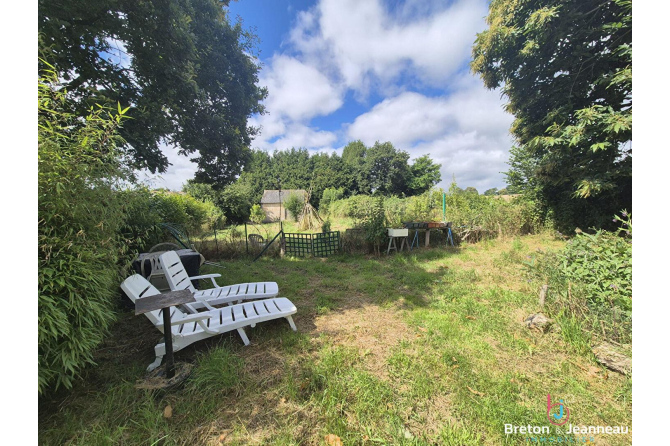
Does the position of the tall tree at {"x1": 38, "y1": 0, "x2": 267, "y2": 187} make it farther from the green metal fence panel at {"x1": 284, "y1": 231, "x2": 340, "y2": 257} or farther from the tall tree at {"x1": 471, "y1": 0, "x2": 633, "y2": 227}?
the tall tree at {"x1": 471, "y1": 0, "x2": 633, "y2": 227}

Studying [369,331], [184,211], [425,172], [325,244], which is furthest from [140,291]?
[425,172]

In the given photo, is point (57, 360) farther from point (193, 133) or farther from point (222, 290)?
point (193, 133)

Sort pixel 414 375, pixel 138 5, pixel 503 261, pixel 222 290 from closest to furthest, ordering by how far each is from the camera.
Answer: pixel 414 375 → pixel 222 290 → pixel 138 5 → pixel 503 261

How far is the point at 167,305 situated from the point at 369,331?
7.08 ft

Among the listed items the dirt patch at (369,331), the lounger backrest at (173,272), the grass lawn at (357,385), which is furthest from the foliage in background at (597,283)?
the lounger backrest at (173,272)

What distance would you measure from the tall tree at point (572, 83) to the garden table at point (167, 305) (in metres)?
9.15

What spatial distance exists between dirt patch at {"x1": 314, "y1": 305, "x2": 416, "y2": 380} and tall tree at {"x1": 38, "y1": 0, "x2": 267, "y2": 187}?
4.77m

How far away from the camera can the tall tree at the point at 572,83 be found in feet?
19.8

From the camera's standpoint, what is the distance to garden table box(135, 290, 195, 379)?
1.75 metres

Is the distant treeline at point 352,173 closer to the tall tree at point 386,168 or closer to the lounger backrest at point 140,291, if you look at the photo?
the tall tree at point 386,168

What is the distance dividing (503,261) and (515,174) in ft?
24.0

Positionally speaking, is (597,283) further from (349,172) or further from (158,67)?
(349,172)
